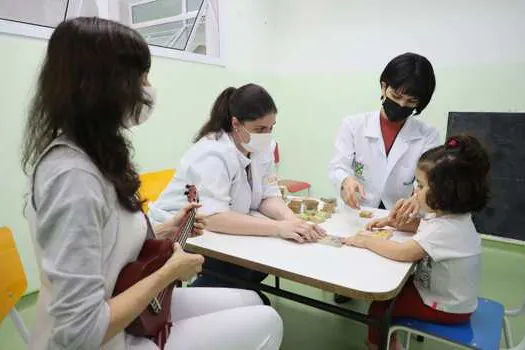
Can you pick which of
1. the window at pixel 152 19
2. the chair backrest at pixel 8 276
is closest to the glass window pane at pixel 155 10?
the window at pixel 152 19

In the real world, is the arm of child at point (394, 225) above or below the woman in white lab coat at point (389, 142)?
below

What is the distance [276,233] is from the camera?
4.41 feet

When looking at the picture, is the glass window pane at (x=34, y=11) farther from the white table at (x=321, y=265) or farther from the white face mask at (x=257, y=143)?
the white table at (x=321, y=265)

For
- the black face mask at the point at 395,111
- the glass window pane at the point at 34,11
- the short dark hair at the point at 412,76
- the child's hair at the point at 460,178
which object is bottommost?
the child's hair at the point at 460,178

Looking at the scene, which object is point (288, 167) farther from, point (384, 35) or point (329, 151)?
point (384, 35)

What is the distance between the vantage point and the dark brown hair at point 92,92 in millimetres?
733

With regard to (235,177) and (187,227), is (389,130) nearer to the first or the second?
(235,177)

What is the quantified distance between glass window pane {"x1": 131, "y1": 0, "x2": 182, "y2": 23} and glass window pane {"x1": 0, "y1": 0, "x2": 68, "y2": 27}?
635 millimetres

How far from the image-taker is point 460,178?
119 centimetres

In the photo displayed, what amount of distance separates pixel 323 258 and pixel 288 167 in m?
2.90

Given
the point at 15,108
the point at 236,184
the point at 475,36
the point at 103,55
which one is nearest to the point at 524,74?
the point at 475,36

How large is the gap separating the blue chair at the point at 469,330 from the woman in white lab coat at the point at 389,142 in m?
0.64

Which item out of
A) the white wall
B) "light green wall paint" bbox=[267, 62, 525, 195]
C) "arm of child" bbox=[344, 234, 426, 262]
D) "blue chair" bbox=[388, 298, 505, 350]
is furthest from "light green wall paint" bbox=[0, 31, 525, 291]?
"blue chair" bbox=[388, 298, 505, 350]

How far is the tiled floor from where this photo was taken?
180cm
